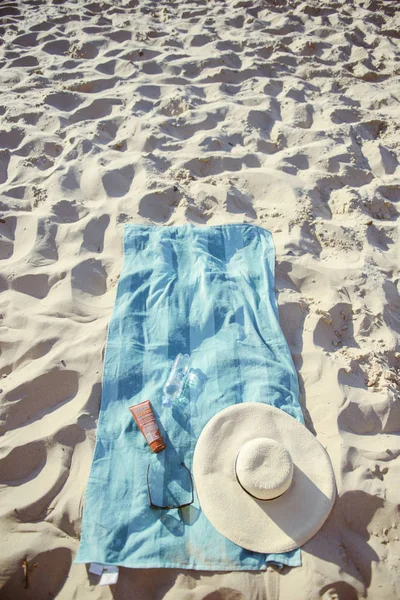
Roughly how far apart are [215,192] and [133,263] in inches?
32.1

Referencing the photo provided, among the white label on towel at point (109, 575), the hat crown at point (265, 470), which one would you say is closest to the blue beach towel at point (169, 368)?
the white label on towel at point (109, 575)

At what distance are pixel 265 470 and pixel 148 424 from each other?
0.53 metres

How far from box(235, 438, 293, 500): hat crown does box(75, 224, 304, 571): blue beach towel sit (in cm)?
23

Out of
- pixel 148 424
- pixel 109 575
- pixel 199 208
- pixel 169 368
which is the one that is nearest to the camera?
pixel 109 575

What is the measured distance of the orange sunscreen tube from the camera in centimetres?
160

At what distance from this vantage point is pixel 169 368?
187 cm

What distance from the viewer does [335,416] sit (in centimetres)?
170

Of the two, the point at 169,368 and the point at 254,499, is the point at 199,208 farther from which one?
the point at 254,499

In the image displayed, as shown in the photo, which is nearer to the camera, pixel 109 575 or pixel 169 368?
pixel 109 575

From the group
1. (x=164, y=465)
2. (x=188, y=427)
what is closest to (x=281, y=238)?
(x=188, y=427)

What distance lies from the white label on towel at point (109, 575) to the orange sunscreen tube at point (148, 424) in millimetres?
410

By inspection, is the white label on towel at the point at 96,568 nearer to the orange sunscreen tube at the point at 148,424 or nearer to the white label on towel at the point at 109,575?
the white label on towel at the point at 109,575

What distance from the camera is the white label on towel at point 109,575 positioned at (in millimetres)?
1325

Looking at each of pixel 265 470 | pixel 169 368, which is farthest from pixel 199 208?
pixel 265 470
